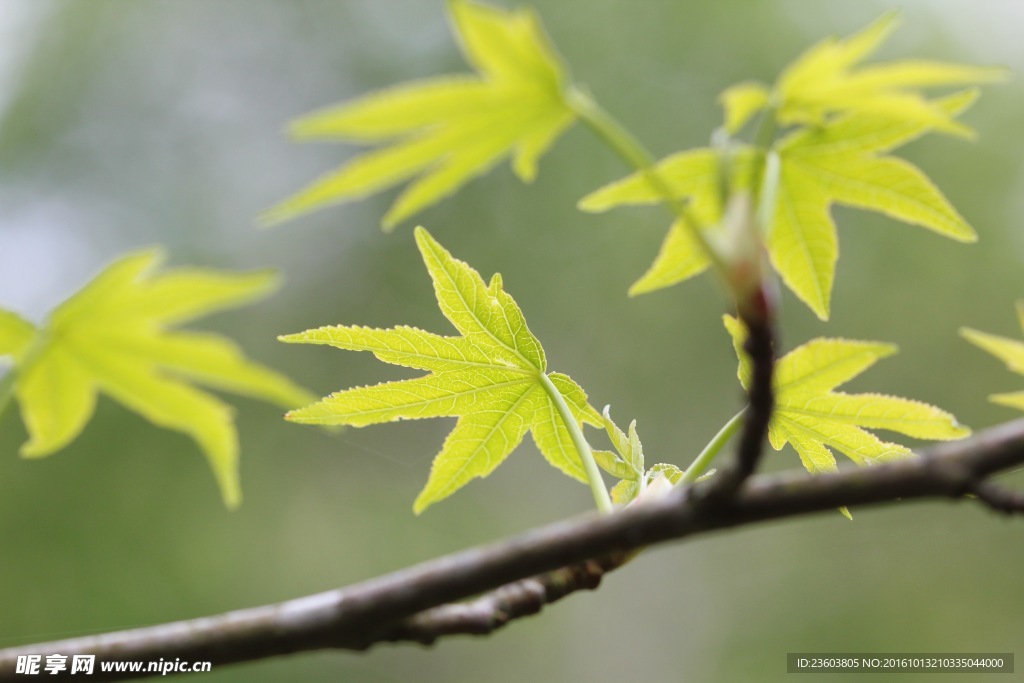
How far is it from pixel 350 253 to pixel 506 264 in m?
1.05

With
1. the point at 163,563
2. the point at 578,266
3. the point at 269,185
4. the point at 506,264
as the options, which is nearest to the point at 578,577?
the point at 163,563

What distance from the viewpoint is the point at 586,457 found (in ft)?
2.24

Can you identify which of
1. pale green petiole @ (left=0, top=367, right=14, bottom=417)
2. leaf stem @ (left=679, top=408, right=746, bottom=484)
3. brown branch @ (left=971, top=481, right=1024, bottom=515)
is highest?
pale green petiole @ (left=0, top=367, right=14, bottom=417)

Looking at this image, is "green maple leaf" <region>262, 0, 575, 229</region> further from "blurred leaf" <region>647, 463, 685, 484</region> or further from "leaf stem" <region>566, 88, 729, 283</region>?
"blurred leaf" <region>647, 463, 685, 484</region>

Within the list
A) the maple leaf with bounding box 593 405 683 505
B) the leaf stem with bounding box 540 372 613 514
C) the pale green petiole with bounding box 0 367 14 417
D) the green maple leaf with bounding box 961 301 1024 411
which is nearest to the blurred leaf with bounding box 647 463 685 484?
the maple leaf with bounding box 593 405 683 505

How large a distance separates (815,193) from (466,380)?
0.39m

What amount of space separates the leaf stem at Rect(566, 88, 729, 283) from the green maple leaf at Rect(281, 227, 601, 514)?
247 millimetres

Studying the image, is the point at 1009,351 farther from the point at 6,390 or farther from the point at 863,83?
the point at 6,390

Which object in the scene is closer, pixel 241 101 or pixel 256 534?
pixel 256 534

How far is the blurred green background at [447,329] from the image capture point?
4.48 m

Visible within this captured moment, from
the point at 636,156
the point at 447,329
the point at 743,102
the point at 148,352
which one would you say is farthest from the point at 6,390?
the point at 447,329

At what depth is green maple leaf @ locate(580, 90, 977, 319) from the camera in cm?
74

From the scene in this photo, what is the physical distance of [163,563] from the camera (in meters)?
4.32

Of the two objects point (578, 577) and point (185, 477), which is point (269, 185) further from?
→ point (578, 577)
